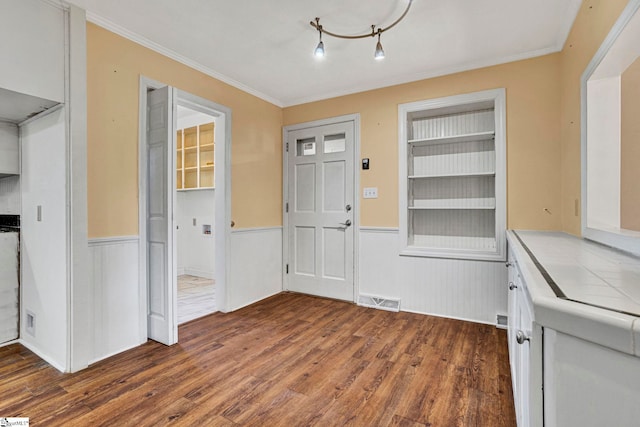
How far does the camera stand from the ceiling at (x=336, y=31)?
2088 mm

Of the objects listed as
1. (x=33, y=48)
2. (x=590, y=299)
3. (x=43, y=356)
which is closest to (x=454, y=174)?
(x=590, y=299)

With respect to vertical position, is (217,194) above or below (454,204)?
above

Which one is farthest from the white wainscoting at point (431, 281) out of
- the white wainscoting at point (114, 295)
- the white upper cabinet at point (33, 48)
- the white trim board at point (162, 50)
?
the white upper cabinet at point (33, 48)

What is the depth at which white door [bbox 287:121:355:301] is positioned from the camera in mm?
3641

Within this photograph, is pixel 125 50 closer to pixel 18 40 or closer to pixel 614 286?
pixel 18 40

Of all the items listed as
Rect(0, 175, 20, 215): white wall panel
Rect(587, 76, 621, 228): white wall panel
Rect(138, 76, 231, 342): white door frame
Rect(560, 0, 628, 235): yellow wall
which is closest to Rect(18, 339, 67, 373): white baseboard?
Rect(138, 76, 231, 342): white door frame

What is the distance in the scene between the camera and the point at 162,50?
261cm

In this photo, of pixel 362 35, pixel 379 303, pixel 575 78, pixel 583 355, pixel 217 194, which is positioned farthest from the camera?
pixel 379 303

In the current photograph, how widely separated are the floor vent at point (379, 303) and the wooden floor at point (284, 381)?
17.8 inches

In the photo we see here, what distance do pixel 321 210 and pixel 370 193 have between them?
0.68 m

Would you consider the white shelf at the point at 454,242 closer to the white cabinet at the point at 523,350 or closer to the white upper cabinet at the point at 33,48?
the white cabinet at the point at 523,350

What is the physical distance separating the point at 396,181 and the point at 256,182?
5.40 ft

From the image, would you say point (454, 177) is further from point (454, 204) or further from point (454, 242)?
point (454, 242)

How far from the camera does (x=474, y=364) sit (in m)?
2.14
